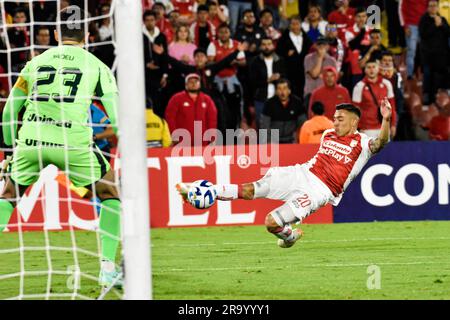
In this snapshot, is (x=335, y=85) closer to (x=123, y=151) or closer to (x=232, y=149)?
(x=232, y=149)

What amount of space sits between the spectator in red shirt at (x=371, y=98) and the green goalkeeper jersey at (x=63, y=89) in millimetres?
8632

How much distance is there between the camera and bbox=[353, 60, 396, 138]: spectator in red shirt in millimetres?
16984

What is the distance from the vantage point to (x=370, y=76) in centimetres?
1719

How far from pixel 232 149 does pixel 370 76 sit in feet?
9.82

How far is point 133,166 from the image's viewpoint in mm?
7098

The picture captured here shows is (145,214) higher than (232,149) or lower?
higher

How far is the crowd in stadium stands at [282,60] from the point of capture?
16.7 m

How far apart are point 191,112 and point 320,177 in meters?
5.49

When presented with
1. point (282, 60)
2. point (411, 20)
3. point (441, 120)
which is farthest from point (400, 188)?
point (411, 20)

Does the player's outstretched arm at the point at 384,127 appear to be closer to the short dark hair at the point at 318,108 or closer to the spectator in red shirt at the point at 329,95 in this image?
the short dark hair at the point at 318,108

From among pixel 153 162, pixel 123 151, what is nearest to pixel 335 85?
pixel 153 162

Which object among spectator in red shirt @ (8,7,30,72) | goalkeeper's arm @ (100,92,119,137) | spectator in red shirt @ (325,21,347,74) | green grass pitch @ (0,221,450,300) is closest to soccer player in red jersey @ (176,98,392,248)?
green grass pitch @ (0,221,450,300)

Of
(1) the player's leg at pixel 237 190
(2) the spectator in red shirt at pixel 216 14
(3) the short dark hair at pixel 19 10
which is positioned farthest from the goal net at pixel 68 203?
(2) the spectator in red shirt at pixel 216 14

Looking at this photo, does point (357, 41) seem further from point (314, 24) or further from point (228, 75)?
point (228, 75)
